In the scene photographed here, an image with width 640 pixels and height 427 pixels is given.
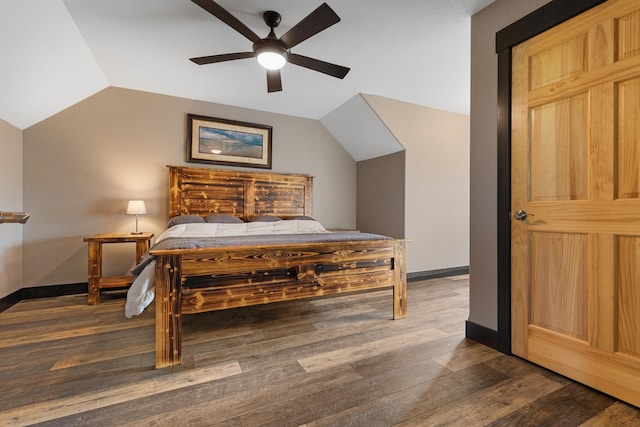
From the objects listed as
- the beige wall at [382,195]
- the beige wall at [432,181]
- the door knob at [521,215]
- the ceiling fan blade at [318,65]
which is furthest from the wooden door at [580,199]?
the beige wall at [382,195]

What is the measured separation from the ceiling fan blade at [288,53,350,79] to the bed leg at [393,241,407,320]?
5.45 feet

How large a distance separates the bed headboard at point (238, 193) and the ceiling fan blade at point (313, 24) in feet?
7.62

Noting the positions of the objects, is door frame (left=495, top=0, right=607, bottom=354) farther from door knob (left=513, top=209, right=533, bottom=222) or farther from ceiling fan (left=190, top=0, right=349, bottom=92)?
ceiling fan (left=190, top=0, right=349, bottom=92)

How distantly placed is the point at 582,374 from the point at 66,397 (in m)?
2.82

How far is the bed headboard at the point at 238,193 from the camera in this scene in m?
3.82

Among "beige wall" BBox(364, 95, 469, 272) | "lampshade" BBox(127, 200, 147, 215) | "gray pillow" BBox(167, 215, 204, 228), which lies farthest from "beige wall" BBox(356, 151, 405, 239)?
"lampshade" BBox(127, 200, 147, 215)

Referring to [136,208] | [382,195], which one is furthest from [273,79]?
[382,195]

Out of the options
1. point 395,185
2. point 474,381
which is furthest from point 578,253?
point 395,185

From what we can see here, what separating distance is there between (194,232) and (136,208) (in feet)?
2.95

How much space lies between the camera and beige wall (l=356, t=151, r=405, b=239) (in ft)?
14.0

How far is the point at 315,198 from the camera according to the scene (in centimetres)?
482

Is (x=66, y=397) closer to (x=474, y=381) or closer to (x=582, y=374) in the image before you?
(x=474, y=381)

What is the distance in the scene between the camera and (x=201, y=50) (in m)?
2.82

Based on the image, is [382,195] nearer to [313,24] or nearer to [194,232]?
[194,232]
